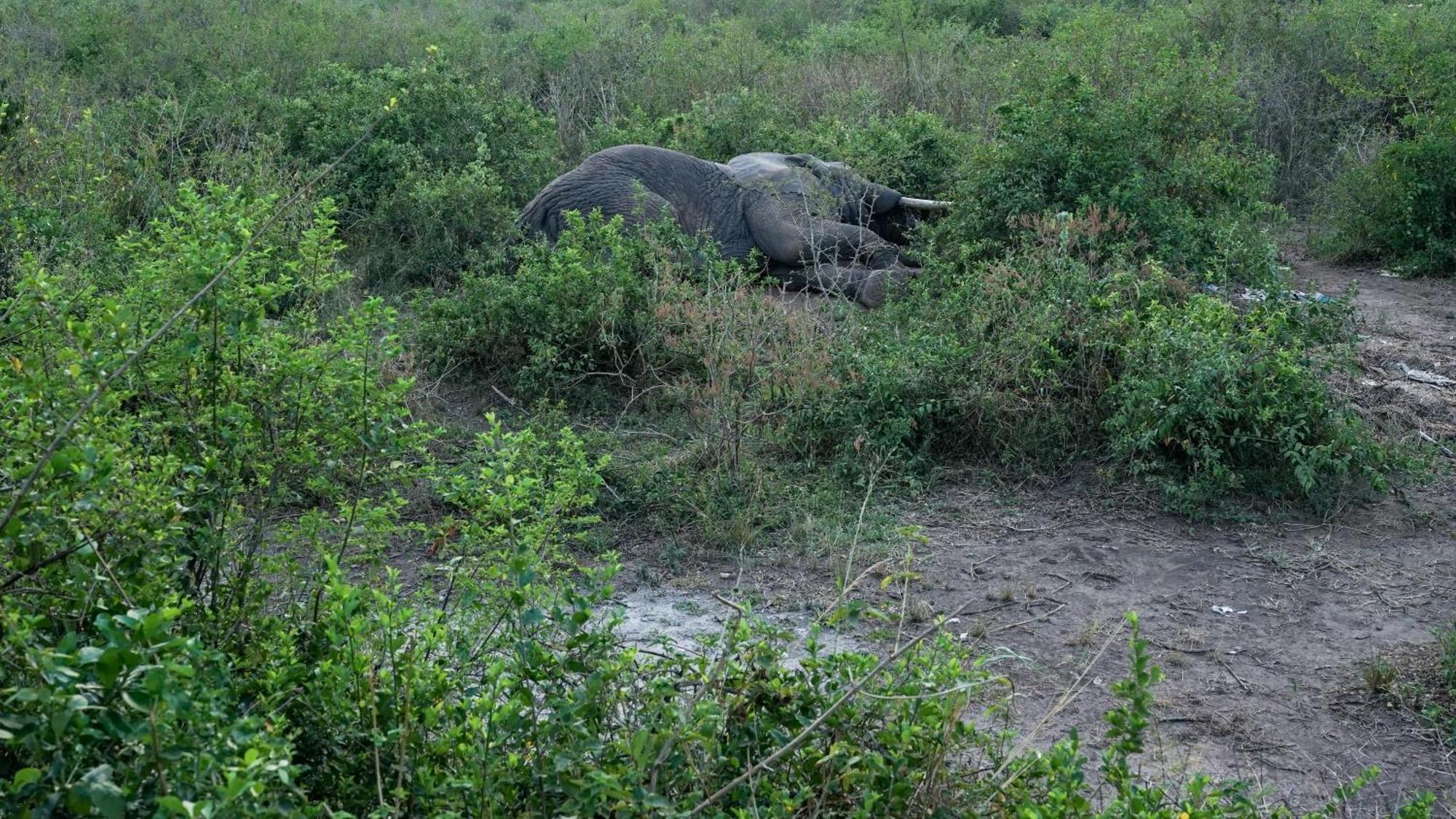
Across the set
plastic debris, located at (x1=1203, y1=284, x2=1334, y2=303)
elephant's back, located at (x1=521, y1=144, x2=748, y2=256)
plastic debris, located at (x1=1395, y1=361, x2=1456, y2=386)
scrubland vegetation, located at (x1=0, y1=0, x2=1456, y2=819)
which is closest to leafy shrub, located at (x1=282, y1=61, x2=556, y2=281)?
scrubland vegetation, located at (x1=0, y1=0, x2=1456, y2=819)

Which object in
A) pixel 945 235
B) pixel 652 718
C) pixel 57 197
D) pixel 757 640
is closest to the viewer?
pixel 652 718

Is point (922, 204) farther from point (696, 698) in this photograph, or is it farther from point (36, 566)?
point (36, 566)

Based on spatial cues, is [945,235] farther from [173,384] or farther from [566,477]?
[173,384]

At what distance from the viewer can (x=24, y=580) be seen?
8.79 ft

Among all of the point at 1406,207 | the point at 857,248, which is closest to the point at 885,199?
the point at 857,248

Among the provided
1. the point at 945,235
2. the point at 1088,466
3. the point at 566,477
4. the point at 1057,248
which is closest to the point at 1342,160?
the point at 945,235

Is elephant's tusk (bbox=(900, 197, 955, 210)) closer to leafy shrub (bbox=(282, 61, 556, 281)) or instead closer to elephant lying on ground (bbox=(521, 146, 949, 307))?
elephant lying on ground (bbox=(521, 146, 949, 307))

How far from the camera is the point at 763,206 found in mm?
9094

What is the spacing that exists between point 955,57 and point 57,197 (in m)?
8.23

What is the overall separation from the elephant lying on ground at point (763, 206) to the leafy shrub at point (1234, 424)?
2.69m

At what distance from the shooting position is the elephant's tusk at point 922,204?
30.2ft

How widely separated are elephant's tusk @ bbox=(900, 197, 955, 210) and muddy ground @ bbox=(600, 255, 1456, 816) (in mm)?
3282

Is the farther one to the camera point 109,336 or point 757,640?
point 757,640

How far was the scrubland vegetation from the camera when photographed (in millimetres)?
2717
